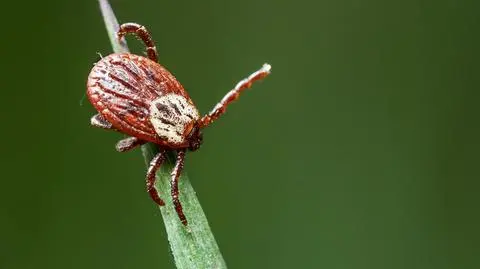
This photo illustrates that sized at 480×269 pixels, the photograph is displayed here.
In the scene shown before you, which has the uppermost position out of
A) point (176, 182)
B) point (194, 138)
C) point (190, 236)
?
point (194, 138)

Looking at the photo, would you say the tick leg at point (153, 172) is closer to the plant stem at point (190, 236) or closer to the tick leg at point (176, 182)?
the tick leg at point (176, 182)

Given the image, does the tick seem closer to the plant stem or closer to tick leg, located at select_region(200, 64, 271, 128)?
tick leg, located at select_region(200, 64, 271, 128)

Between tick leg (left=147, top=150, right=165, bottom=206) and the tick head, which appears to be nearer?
tick leg (left=147, top=150, right=165, bottom=206)

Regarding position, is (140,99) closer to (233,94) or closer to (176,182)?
(233,94)

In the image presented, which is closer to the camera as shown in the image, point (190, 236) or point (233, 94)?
point (190, 236)

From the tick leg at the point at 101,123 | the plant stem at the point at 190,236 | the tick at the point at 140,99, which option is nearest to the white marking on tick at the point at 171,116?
the tick at the point at 140,99

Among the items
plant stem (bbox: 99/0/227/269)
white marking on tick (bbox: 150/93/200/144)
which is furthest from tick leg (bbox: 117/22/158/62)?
plant stem (bbox: 99/0/227/269)

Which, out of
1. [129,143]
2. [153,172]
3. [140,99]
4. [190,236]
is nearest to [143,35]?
[140,99]
